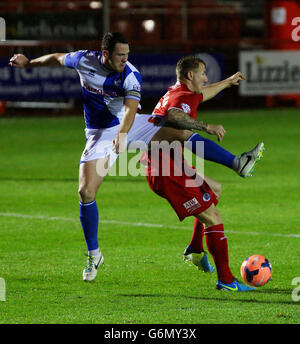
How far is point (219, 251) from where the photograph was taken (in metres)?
6.97

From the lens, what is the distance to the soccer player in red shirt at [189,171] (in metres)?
6.98

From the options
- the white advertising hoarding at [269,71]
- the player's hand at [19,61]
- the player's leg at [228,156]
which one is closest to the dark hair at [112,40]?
the player's leg at [228,156]

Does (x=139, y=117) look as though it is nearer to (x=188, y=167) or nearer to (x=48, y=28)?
(x=188, y=167)

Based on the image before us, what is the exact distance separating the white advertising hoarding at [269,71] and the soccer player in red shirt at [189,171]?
18053mm

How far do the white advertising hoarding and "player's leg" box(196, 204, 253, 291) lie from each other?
1842cm

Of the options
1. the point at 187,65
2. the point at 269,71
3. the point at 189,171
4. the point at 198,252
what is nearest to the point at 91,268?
the point at 198,252

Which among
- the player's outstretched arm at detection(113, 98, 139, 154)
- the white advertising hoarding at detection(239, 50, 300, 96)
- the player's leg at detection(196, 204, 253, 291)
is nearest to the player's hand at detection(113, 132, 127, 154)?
the player's outstretched arm at detection(113, 98, 139, 154)

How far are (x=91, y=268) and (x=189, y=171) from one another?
1.19 m

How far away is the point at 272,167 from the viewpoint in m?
14.8

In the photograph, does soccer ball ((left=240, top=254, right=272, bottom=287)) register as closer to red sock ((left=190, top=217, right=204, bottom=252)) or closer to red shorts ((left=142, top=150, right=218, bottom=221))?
red shorts ((left=142, top=150, right=218, bottom=221))

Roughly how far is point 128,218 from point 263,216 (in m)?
1.64

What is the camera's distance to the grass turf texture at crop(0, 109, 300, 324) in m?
6.32

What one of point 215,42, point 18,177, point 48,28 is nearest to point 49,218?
point 18,177

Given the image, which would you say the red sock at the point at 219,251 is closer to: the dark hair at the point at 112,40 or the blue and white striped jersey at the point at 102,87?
the blue and white striped jersey at the point at 102,87
